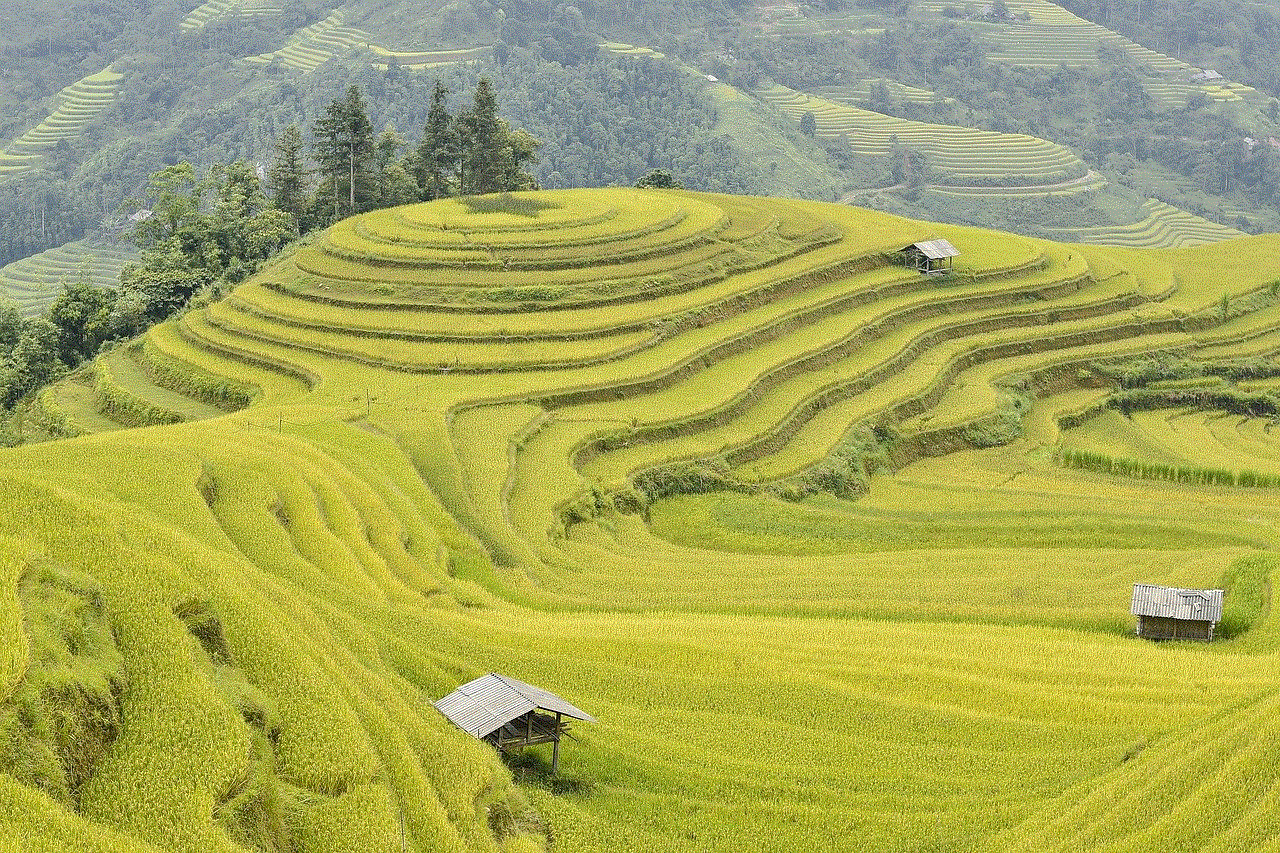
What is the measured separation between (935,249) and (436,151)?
2292 cm

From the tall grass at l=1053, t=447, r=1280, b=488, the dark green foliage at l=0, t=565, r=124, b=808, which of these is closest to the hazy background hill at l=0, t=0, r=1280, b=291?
the tall grass at l=1053, t=447, r=1280, b=488

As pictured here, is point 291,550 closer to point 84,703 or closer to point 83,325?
point 84,703

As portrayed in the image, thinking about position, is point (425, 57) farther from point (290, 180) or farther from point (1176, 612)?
point (1176, 612)

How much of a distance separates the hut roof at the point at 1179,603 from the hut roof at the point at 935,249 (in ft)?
85.7

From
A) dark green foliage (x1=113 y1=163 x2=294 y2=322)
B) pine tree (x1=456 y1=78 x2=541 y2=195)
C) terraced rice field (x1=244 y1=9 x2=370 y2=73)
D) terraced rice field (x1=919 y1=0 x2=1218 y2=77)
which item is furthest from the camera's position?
terraced rice field (x1=919 y1=0 x2=1218 y2=77)

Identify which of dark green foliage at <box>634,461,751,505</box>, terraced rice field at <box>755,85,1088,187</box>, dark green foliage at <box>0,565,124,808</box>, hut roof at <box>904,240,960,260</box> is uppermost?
dark green foliage at <box>0,565,124,808</box>

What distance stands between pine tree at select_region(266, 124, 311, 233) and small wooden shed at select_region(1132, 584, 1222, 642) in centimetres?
4177

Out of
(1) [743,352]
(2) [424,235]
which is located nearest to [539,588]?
(1) [743,352]

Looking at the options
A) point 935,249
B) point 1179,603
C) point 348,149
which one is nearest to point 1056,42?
point 935,249

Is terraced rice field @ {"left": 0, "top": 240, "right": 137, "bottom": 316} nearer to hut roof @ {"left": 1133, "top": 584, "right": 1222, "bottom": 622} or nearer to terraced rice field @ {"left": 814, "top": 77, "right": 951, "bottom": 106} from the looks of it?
terraced rice field @ {"left": 814, "top": 77, "right": 951, "bottom": 106}

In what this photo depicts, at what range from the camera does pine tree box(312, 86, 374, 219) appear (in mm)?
51625

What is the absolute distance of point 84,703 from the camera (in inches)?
441

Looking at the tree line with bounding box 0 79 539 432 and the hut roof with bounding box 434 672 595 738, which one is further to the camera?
the tree line with bounding box 0 79 539 432

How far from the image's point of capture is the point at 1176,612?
20906mm
